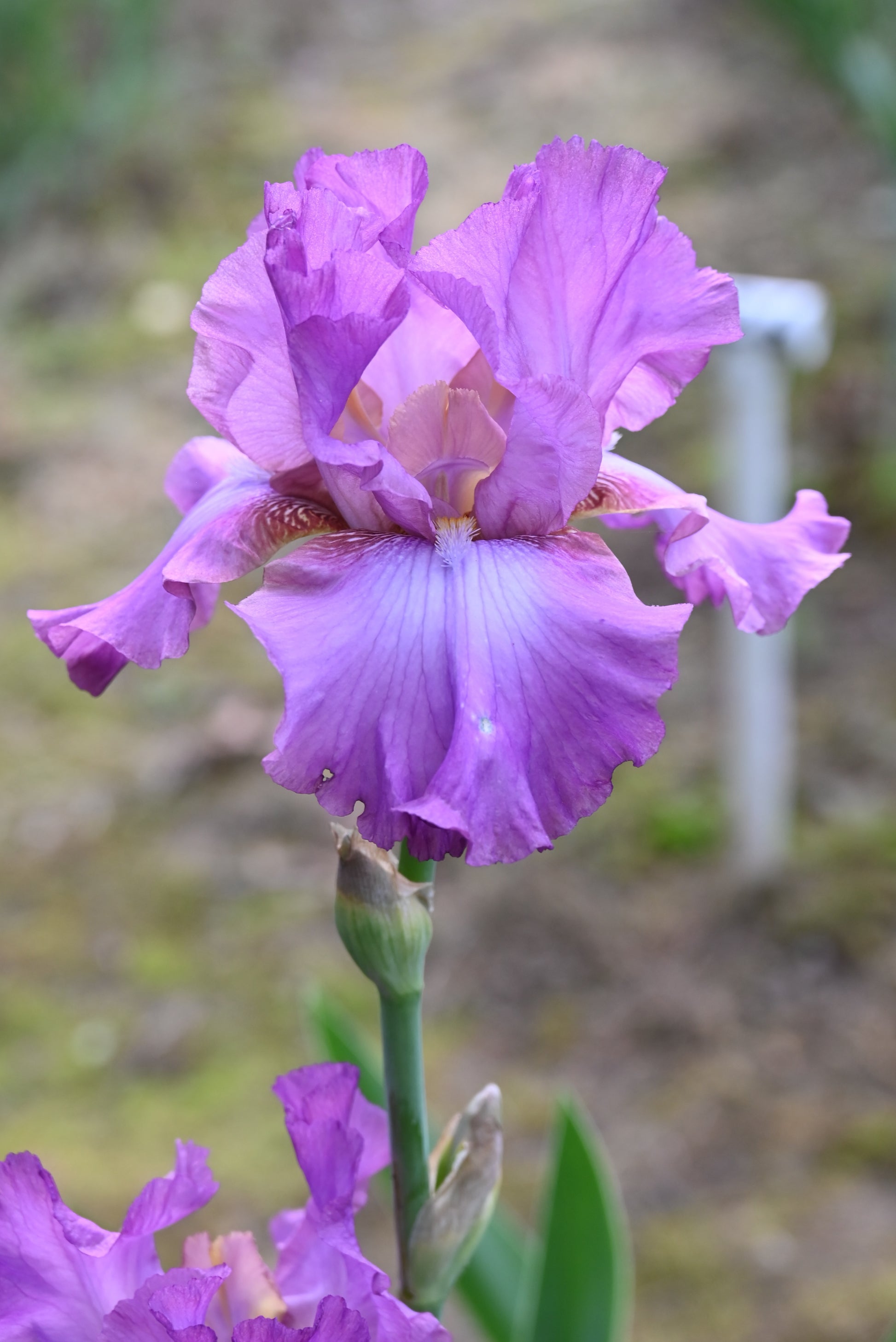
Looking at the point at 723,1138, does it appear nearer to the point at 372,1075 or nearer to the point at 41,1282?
the point at 372,1075

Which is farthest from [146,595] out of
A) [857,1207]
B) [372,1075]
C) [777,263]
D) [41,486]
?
[777,263]

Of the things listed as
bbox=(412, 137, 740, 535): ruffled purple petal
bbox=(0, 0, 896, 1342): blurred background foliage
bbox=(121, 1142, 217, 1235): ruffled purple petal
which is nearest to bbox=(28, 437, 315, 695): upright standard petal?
bbox=(412, 137, 740, 535): ruffled purple petal

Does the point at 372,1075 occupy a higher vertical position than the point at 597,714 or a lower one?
lower

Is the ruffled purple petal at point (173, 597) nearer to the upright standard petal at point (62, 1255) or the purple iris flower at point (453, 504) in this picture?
the purple iris flower at point (453, 504)

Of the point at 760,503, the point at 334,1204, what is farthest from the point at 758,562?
the point at 760,503

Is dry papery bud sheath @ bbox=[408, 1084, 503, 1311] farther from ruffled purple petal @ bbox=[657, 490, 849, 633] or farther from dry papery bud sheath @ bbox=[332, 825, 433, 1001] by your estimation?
ruffled purple petal @ bbox=[657, 490, 849, 633]

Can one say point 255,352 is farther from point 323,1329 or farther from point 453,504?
point 323,1329

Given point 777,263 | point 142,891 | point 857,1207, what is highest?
point 777,263
